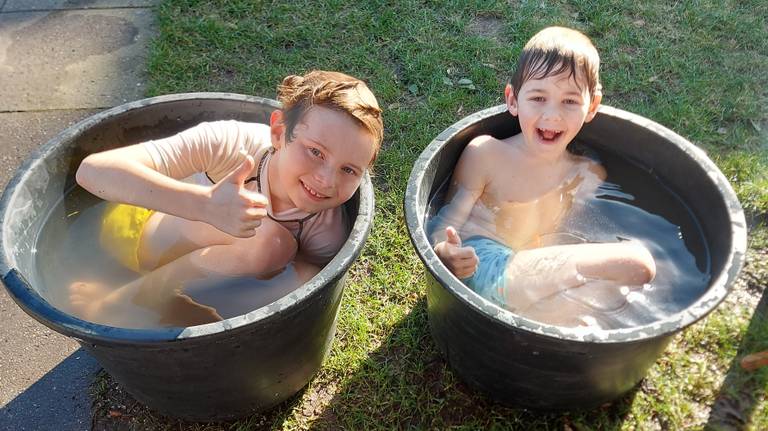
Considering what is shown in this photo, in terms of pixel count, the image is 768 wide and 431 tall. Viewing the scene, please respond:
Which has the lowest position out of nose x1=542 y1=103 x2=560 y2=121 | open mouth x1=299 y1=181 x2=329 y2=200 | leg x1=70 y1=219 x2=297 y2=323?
leg x1=70 y1=219 x2=297 y2=323

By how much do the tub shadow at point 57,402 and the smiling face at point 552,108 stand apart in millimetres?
1835

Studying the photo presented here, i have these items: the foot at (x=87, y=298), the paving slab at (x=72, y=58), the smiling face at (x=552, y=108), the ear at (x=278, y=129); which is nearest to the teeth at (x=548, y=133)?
the smiling face at (x=552, y=108)

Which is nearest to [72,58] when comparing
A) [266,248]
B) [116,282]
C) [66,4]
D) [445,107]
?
[66,4]

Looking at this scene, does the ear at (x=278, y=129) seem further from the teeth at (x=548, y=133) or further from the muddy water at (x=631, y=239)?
the teeth at (x=548, y=133)

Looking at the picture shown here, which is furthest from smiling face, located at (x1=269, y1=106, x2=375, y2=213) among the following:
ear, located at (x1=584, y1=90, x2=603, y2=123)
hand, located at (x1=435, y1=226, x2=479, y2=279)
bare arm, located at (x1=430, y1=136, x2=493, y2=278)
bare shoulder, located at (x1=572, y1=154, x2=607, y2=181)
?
bare shoulder, located at (x1=572, y1=154, x2=607, y2=181)

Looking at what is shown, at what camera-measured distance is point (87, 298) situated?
2.24 m

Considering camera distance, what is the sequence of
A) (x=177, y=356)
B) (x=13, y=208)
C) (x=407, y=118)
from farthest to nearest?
(x=407, y=118) < (x=13, y=208) < (x=177, y=356)

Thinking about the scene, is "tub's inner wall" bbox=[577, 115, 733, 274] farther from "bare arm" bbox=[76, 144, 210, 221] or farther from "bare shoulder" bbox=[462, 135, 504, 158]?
"bare arm" bbox=[76, 144, 210, 221]

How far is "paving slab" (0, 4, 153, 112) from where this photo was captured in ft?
11.5

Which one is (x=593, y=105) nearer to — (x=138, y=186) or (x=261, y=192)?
(x=261, y=192)

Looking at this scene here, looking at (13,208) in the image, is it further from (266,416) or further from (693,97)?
(693,97)

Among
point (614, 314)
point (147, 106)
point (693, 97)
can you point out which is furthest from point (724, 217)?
point (147, 106)

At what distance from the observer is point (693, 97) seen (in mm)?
3371

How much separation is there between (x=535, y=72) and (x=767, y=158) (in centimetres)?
148
